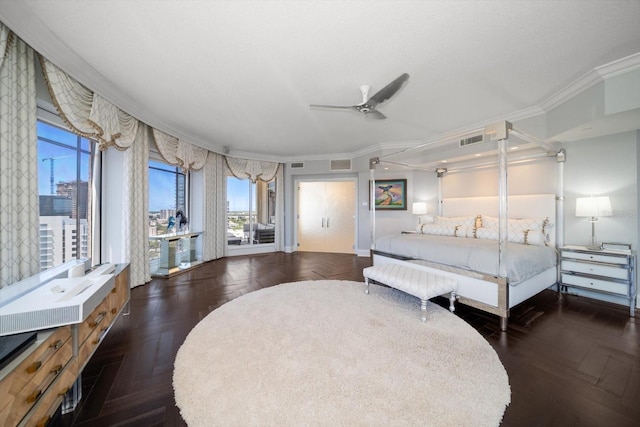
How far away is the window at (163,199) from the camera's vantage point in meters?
4.45

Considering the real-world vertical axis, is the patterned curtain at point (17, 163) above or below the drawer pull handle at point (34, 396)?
above

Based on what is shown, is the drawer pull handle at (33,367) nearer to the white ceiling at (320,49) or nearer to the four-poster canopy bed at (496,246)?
the white ceiling at (320,49)

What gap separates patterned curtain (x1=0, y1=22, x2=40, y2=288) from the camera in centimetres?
183

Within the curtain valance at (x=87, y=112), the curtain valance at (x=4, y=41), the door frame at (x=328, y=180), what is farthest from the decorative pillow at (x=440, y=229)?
the curtain valance at (x=4, y=41)

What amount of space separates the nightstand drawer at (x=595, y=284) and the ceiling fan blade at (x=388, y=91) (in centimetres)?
338

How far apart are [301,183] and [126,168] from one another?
444 centimetres

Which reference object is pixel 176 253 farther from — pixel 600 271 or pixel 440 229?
pixel 600 271

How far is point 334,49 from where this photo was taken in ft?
7.44

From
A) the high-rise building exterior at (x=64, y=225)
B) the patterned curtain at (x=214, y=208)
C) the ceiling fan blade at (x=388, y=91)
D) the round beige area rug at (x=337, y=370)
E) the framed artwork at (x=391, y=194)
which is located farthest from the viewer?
the framed artwork at (x=391, y=194)

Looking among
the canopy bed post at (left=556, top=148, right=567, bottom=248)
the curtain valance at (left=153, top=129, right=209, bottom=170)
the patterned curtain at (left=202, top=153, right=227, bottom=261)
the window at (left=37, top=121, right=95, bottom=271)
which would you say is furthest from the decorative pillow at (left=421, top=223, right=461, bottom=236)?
the window at (left=37, top=121, right=95, bottom=271)

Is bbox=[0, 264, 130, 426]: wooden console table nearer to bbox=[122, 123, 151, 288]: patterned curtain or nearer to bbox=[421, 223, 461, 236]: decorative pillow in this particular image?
bbox=[122, 123, 151, 288]: patterned curtain

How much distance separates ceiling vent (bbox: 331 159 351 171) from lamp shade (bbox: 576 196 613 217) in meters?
Result: 4.49

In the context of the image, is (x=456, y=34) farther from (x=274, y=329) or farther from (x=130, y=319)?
(x=130, y=319)

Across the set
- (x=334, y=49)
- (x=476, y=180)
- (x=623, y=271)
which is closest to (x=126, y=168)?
(x=334, y=49)
